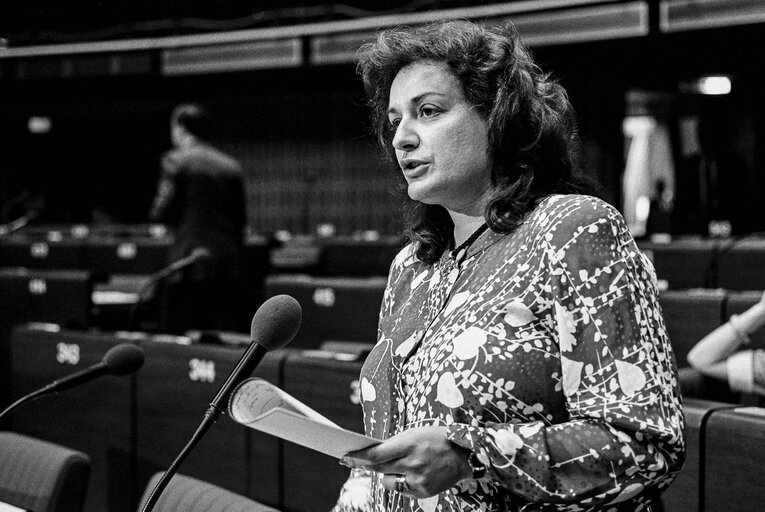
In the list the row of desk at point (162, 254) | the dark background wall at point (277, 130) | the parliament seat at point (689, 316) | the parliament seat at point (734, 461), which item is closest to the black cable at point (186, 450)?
the parliament seat at point (734, 461)

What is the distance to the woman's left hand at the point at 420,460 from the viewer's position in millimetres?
1003

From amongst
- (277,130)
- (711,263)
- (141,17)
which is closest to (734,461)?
(711,263)

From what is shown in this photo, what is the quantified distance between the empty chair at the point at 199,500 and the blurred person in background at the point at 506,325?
11.0 inches

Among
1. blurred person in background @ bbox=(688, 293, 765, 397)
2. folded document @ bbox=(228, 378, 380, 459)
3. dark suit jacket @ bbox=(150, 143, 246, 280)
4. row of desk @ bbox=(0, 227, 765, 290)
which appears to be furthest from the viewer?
row of desk @ bbox=(0, 227, 765, 290)

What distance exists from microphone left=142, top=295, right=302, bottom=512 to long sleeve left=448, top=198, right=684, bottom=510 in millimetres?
283

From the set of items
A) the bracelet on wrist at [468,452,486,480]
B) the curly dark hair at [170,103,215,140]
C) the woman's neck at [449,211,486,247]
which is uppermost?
the curly dark hair at [170,103,215,140]

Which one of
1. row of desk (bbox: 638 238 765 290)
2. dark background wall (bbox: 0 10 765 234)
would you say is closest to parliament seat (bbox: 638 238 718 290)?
row of desk (bbox: 638 238 765 290)

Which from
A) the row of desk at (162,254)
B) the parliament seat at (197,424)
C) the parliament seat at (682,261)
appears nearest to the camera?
the parliament seat at (197,424)

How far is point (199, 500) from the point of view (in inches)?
68.0

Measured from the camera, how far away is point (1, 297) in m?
5.22

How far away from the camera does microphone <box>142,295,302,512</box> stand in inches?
46.0

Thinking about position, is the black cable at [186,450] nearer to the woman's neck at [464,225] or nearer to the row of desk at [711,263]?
the woman's neck at [464,225]

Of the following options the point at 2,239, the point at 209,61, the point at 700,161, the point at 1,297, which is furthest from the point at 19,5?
the point at 700,161

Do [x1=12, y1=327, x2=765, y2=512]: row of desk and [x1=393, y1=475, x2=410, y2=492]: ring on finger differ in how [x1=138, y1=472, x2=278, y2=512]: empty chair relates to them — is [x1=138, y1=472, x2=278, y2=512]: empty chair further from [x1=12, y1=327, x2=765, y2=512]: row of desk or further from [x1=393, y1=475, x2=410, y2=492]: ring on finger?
[x1=12, y1=327, x2=765, y2=512]: row of desk
